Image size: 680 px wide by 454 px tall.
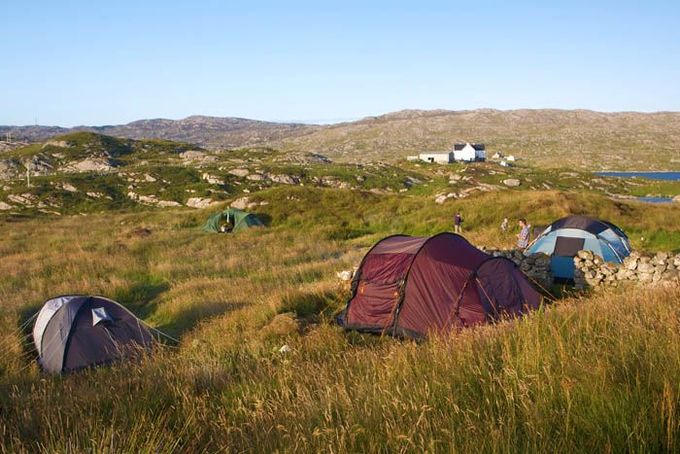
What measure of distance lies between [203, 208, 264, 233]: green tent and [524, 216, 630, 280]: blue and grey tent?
2010cm

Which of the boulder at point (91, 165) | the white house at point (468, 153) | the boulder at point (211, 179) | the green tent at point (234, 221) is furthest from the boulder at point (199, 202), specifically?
the white house at point (468, 153)

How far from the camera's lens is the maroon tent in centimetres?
1176

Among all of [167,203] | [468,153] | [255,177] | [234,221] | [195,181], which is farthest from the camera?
[468,153]

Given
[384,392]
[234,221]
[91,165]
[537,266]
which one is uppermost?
[91,165]

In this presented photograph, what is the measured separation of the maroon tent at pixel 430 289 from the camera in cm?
1176

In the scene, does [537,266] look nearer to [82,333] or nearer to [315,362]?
[315,362]

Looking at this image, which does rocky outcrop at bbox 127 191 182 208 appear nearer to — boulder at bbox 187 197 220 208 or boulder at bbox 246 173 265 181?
Result: boulder at bbox 187 197 220 208

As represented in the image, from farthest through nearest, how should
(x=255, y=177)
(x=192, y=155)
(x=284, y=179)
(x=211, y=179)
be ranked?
(x=192, y=155) < (x=284, y=179) < (x=255, y=177) < (x=211, y=179)

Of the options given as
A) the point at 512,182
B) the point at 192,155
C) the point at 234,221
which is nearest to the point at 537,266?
the point at 234,221

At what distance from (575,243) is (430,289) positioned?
9349 mm

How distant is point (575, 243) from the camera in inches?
739

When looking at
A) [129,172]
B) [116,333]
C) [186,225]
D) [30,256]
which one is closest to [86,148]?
[129,172]

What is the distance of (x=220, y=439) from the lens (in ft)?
12.0

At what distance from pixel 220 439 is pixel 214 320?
9.40 metres
